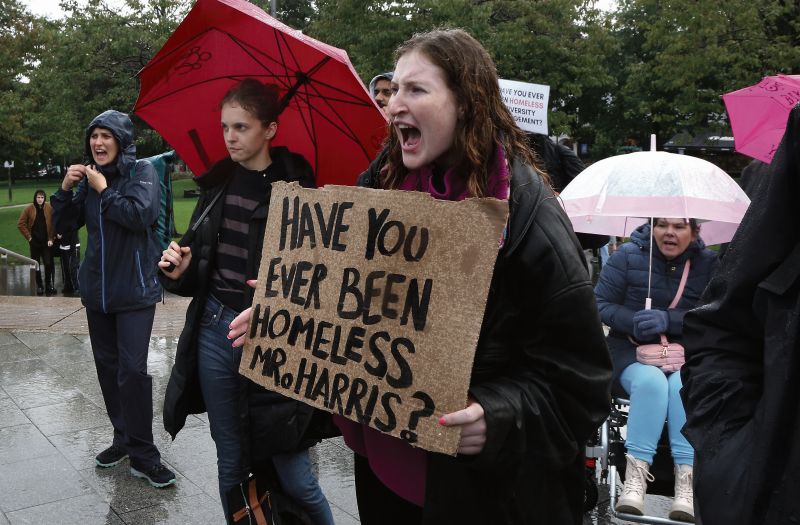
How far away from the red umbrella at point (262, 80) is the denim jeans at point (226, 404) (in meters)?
0.71

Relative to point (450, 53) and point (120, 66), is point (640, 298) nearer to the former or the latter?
point (450, 53)

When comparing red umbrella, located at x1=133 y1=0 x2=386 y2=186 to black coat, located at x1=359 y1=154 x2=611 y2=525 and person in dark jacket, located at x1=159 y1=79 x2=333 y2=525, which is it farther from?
black coat, located at x1=359 y1=154 x2=611 y2=525

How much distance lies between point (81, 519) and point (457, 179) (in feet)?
10.3

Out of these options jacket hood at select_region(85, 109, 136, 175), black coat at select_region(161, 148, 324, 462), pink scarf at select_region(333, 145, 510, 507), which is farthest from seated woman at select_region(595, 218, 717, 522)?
jacket hood at select_region(85, 109, 136, 175)

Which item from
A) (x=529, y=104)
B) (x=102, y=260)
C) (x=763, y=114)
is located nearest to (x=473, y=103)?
(x=102, y=260)

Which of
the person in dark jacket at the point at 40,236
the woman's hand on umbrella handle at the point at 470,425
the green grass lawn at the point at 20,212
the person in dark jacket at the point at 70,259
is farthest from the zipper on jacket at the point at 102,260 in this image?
the person in dark jacket at the point at 40,236

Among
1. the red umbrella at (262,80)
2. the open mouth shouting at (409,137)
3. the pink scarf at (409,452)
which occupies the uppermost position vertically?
the red umbrella at (262,80)

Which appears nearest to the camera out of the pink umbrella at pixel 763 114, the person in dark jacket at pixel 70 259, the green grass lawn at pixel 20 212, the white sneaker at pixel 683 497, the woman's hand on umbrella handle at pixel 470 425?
the woman's hand on umbrella handle at pixel 470 425

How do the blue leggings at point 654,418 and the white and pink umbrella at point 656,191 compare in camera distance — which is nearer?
the blue leggings at point 654,418

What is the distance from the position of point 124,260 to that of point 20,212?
128 feet

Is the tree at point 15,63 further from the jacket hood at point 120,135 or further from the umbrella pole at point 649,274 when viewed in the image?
the umbrella pole at point 649,274

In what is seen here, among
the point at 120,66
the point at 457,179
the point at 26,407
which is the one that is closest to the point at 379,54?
the point at 120,66

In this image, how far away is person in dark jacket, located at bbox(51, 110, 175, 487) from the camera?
4672 millimetres

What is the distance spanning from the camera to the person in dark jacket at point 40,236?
15461 millimetres
